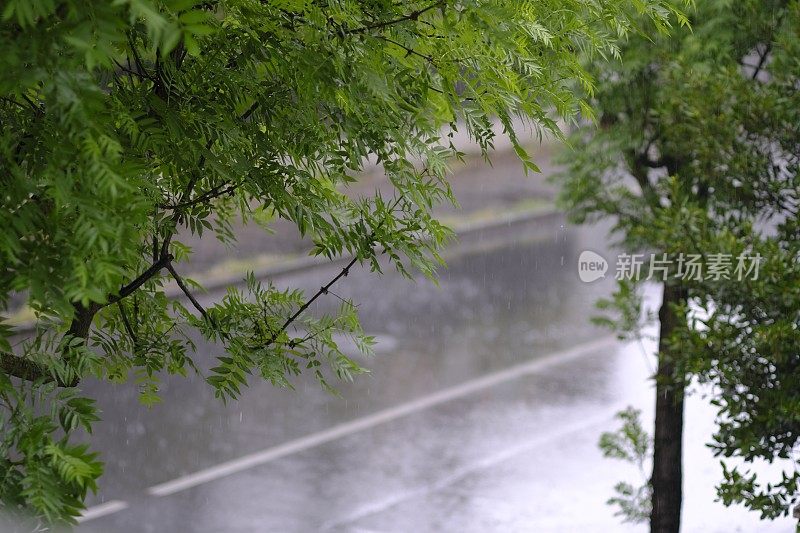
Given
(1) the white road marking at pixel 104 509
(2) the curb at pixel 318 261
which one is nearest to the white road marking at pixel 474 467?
(1) the white road marking at pixel 104 509

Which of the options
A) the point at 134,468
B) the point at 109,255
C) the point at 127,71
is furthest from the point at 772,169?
the point at 134,468

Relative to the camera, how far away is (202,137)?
12.0 ft

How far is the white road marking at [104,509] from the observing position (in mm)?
9695

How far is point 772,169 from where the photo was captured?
6.82 metres

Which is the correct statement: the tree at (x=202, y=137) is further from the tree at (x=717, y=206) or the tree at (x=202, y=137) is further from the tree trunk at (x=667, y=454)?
the tree trunk at (x=667, y=454)

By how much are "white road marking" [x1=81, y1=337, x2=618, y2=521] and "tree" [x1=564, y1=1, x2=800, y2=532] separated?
4.00 metres

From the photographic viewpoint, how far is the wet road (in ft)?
32.5

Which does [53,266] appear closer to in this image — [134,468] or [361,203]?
[361,203]

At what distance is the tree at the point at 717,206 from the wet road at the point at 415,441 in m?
2.59

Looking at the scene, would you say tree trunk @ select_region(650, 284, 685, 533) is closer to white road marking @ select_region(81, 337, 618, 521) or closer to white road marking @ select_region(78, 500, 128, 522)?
white road marking @ select_region(81, 337, 618, 521)

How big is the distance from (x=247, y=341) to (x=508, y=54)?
150 cm
